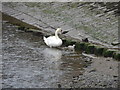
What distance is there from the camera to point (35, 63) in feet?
53.9

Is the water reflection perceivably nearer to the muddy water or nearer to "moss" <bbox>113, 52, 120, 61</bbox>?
the muddy water

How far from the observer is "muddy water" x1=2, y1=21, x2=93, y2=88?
45.4 feet

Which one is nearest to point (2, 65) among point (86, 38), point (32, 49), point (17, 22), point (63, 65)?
point (63, 65)

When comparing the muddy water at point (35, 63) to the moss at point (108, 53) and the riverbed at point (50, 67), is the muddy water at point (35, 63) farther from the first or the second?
the moss at point (108, 53)

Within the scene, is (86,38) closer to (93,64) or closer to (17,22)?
(93,64)

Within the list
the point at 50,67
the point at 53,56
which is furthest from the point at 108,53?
the point at 50,67

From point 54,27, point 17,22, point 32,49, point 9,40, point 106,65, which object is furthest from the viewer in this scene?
point 17,22

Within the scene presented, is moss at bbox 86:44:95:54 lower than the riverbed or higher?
higher

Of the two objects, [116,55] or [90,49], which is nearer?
[116,55]

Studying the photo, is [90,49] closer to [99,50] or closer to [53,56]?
[99,50]

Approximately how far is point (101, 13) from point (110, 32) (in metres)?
3.72

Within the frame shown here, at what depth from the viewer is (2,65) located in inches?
630

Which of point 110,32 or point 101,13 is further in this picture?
point 101,13

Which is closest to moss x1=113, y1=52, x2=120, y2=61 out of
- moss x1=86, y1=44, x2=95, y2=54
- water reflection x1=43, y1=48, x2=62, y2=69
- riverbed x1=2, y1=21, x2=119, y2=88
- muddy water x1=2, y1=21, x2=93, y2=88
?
riverbed x1=2, y1=21, x2=119, y2=88
